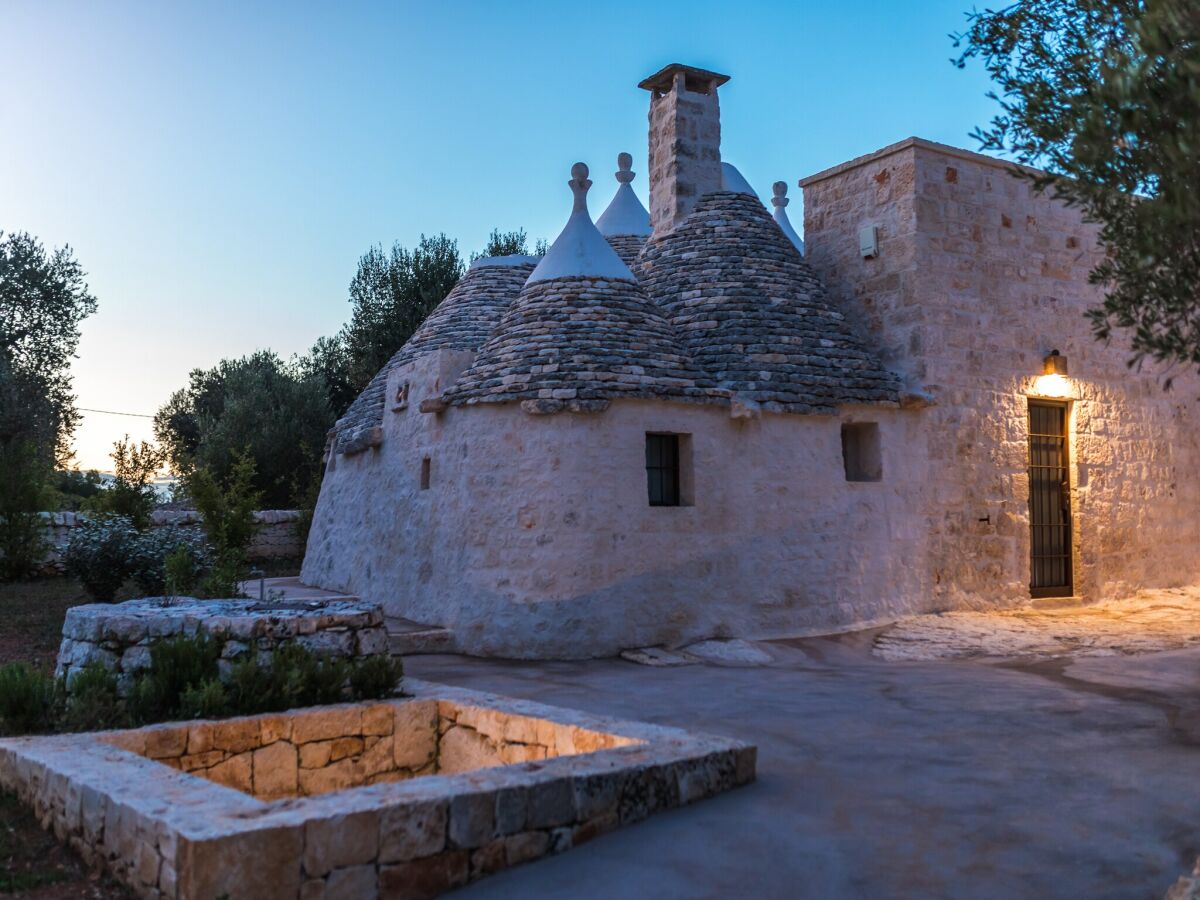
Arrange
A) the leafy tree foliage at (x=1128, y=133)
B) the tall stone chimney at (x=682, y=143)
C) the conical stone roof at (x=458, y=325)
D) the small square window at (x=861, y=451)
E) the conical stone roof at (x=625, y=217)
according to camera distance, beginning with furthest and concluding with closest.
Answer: the conical stone roof at (x=625, y=217) → the conical stone roof at (x=458, y=325) → the tall stone chimney at (x=682, y=143) → the small square window at (x=861, y=451) → the leafy tree foliage at (x=1128, y=133)

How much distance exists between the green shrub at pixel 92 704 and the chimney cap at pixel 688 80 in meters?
11.2

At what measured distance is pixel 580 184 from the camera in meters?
13.0

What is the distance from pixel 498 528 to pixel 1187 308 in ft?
25.4

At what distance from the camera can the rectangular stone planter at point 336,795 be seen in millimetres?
3943

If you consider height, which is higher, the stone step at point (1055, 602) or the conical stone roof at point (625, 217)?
the conical stone roof at point (625, 217)

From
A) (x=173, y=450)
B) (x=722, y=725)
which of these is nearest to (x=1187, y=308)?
(x=722, y=725)

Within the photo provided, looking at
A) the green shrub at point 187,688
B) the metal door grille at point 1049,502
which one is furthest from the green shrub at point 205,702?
the metal door grille at point 1049,502

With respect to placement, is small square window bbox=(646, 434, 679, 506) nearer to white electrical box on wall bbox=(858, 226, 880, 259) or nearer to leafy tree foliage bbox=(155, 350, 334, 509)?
white electrical box on wall bbox=(858, 226, 880, 259)

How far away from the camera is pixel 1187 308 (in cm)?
404

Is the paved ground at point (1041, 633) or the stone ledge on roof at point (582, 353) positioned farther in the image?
the stone ledge on roof at point (582, 353)

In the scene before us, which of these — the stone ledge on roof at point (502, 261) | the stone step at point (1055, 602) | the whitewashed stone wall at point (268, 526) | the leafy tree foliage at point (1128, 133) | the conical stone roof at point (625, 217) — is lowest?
the stone step at point (1055, 602)

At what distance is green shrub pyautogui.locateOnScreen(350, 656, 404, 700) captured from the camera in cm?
690

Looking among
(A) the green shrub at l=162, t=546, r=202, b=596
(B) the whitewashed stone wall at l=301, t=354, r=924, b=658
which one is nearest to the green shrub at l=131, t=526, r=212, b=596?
(A) the green shrub at l=162, t=546, r=202, b=596

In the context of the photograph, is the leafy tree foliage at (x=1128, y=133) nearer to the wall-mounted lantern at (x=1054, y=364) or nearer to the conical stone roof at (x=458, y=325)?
the wall-mounted lantern at (x=1054, y=364)
